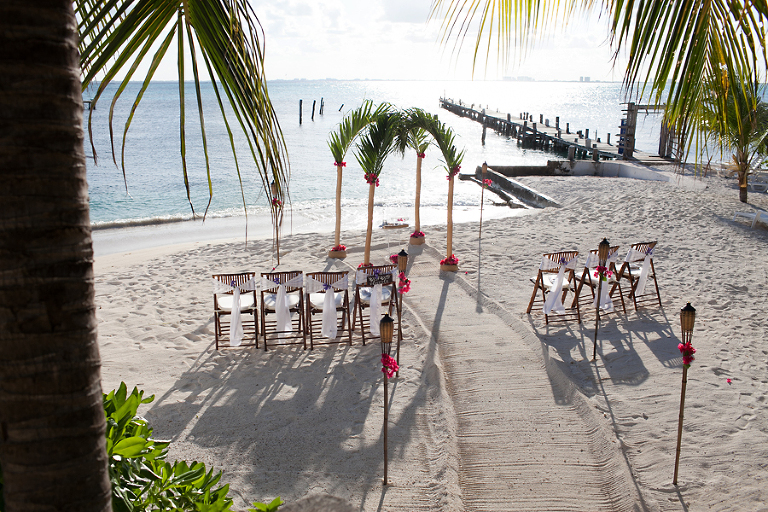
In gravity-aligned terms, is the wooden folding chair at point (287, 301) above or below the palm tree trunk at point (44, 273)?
below

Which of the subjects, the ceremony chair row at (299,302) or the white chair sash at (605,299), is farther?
the white chair sash at (605,299)

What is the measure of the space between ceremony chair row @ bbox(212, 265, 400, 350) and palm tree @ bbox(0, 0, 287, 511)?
539cm

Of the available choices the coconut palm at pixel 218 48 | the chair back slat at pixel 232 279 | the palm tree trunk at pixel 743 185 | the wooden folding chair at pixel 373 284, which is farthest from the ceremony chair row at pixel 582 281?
the palm tree trunk at pixel 743 185

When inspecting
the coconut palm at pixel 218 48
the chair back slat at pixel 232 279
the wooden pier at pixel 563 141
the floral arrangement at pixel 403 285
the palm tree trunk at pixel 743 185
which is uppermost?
the wooden pier at pixel 563 141

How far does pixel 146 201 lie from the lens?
23734mm

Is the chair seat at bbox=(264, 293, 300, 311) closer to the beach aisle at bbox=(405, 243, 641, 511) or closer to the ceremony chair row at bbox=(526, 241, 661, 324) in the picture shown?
the beach aisle at bbox=(405, 243, 641, 511)

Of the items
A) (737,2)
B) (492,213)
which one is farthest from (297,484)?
(492,213)

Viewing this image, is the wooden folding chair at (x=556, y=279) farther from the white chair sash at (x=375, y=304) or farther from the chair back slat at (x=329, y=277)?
the chair back slat at (x=329, y=277)

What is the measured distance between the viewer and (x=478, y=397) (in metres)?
5.57

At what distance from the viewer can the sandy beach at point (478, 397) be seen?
429 cm

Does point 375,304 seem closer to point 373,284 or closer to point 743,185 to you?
point 373,284

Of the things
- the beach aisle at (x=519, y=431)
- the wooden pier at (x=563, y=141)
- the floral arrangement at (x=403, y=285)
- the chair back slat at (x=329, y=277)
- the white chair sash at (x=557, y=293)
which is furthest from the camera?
the wooden pier at (x=563, y=141)

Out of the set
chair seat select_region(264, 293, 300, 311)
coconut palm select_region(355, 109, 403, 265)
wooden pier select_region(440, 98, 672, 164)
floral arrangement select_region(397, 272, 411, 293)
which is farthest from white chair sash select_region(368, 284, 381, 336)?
wooden pier select_region(440, 98, 672, 164)

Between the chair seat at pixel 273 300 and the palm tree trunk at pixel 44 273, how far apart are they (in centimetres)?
567
